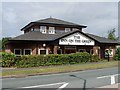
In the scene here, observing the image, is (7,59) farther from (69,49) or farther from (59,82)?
(59,82)

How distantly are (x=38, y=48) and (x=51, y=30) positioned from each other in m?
7.27

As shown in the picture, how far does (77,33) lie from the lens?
36406 millimetres

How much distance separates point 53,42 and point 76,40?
4.08m

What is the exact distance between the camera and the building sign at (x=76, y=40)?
3505cm

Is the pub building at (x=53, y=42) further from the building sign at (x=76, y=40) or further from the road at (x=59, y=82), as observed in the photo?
the road at (x=59, y=82)

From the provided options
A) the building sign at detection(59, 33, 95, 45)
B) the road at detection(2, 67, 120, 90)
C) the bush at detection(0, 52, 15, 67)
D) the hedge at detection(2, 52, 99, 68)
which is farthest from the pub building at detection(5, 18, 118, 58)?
the road at detection(2, 67, 120, 90)

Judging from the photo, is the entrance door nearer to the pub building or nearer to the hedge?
the pub building

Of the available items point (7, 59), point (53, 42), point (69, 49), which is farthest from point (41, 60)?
point (69, 49)

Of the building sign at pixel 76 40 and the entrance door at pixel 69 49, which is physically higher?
the building sign at pixel 76 40

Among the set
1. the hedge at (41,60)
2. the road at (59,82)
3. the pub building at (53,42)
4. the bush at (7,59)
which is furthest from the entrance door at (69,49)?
the road at (59,82)

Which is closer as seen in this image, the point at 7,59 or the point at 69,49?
the point at 7,59

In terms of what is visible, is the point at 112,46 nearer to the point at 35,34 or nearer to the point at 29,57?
the point at 35,34

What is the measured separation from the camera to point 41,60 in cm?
2777

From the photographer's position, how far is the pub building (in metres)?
34.1
